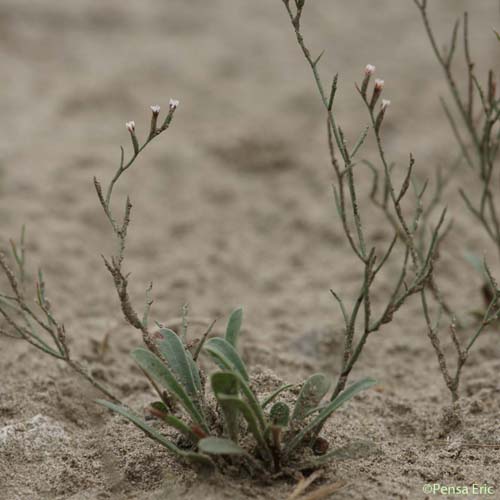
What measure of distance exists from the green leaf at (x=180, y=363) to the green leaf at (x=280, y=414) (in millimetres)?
182

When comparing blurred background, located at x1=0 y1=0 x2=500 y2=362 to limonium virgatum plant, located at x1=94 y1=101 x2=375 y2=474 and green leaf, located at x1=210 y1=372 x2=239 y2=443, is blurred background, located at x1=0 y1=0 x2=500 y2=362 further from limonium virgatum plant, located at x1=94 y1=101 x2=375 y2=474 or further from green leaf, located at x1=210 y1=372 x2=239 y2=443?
green leaf, located at x1=210 y1=372 x2=239 y2=443

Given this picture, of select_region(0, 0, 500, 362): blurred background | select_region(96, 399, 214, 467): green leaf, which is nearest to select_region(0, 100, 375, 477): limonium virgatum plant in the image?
select_region(96, 399, 214, 467): green leaf

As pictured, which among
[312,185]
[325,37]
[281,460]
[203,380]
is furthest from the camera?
[325,37]

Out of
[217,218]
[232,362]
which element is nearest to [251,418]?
[232,362]

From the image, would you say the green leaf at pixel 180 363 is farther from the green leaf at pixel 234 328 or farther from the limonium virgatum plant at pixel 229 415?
the green leaf at pixel 234 328

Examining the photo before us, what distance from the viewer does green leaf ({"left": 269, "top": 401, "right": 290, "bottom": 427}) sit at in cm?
175

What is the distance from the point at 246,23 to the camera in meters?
5.20

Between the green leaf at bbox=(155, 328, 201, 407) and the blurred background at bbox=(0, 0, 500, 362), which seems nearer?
the green leaf at bbox=(155, 328, 201, 407)

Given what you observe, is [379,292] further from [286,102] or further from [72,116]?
[72,116]

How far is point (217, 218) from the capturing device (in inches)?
140

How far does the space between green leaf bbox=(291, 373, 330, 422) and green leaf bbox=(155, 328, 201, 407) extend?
0.76 ft

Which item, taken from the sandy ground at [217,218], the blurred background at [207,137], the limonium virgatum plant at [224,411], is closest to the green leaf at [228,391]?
the limonium virgatum plant at [224,411]

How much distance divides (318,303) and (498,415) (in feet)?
3.29

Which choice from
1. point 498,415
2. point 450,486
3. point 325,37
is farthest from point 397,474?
point 325,37
